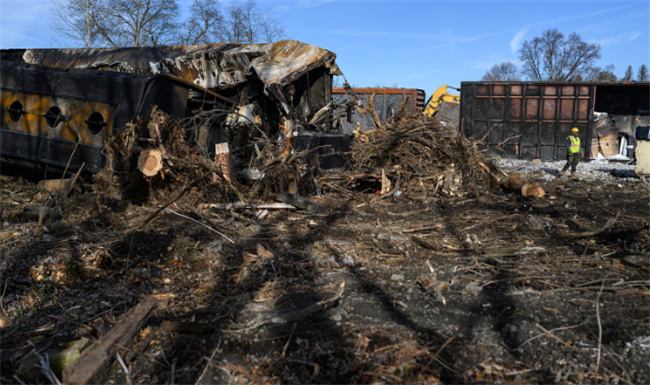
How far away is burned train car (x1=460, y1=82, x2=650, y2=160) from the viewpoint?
14.2 m

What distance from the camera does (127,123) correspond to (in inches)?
263

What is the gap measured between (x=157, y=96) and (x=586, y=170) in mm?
10939

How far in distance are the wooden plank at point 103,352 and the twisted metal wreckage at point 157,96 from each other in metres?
3.59

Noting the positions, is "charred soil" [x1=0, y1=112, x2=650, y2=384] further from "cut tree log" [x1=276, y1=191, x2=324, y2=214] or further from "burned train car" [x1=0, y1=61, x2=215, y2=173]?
"burned train car" [x1=0, y1=61, x2=215, y2=173]

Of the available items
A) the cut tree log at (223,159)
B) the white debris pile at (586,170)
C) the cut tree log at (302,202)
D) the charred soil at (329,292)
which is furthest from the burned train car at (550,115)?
the cut tree log at (223,159)

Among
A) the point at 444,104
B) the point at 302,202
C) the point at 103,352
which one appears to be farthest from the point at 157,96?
the point at 444,104

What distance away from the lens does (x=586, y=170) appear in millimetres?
12148

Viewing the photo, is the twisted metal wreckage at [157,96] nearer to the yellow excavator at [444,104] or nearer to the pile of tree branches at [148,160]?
the pile of tree branches at [148,160]

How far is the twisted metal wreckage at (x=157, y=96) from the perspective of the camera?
280 inches

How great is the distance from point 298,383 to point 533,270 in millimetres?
2546

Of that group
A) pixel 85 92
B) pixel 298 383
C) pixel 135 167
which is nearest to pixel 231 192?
pixel 135 167

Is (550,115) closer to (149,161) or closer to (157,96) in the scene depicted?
(157,96)

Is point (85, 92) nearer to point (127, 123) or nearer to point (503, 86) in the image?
point (127, 123)

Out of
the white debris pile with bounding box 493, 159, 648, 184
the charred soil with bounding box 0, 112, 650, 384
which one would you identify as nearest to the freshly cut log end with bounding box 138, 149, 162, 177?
the charred soil with bounding box 0, 112, 650, 384
